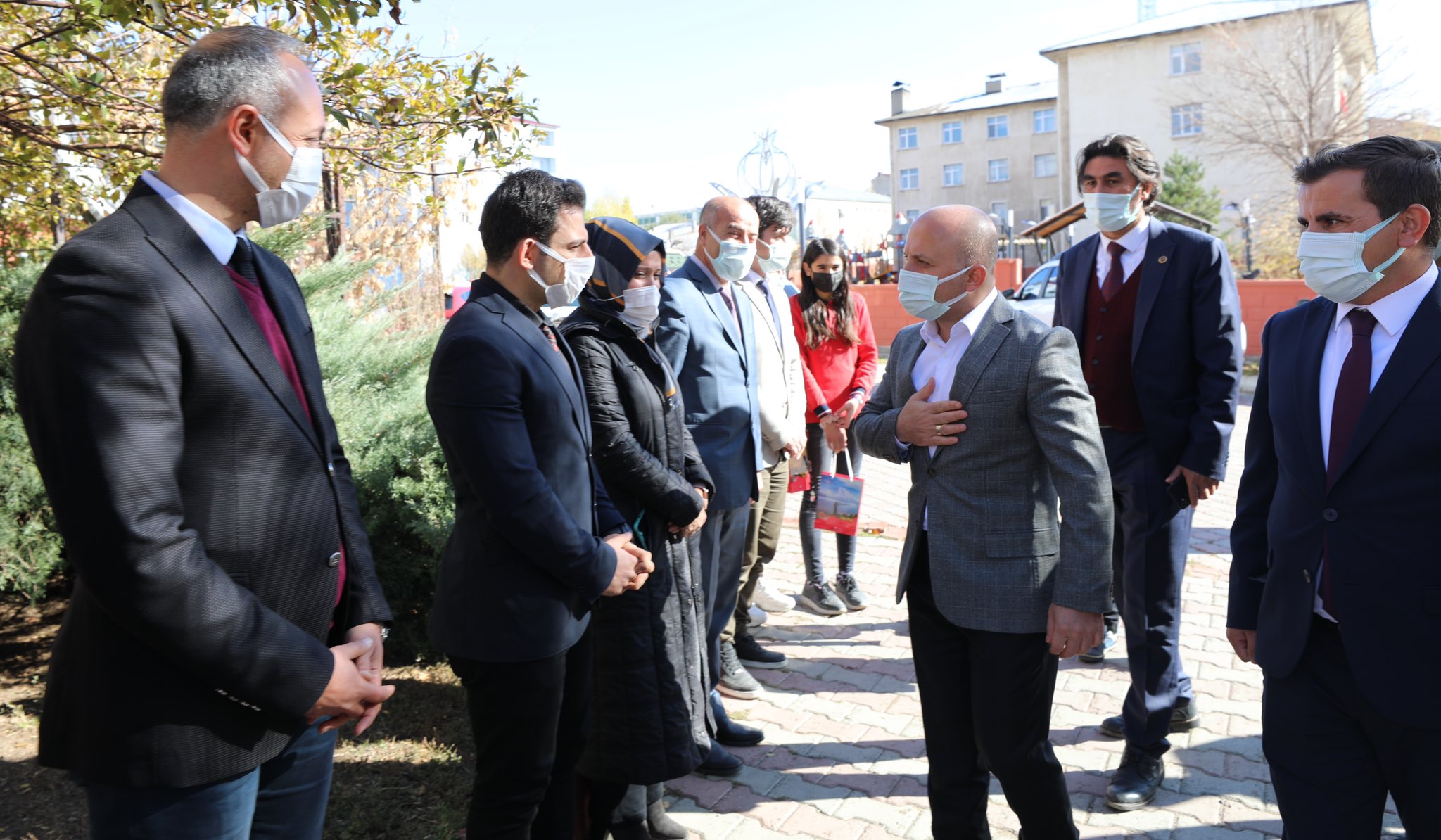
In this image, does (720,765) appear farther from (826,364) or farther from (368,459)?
(826,364)

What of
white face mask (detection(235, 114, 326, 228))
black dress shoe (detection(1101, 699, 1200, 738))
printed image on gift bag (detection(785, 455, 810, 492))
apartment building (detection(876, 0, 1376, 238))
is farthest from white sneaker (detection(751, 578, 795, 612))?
apartment building (detection(876, 0, 1376, 238))

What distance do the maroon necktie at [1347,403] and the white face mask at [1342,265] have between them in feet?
0.26

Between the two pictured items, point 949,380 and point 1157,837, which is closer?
point 949,380

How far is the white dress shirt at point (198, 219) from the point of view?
1.79 metres

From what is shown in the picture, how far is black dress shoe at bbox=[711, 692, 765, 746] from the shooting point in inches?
173

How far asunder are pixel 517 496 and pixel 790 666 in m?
3.17

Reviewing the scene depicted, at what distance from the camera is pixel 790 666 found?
210 inches

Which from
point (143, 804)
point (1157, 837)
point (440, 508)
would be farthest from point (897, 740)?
point (143, 804)

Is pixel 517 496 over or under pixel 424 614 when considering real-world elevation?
over

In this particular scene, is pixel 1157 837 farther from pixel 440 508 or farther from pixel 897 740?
pixel 440 508

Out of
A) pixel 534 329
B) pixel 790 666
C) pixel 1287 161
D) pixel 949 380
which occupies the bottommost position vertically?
pixel 790 666

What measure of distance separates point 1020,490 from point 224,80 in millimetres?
2265

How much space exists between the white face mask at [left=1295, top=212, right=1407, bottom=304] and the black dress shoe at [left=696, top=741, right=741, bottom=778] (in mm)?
2839

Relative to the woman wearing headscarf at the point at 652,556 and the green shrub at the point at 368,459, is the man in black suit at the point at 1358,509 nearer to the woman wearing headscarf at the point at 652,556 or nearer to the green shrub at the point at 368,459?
the woman wearing headscarf at the point at 652,556
